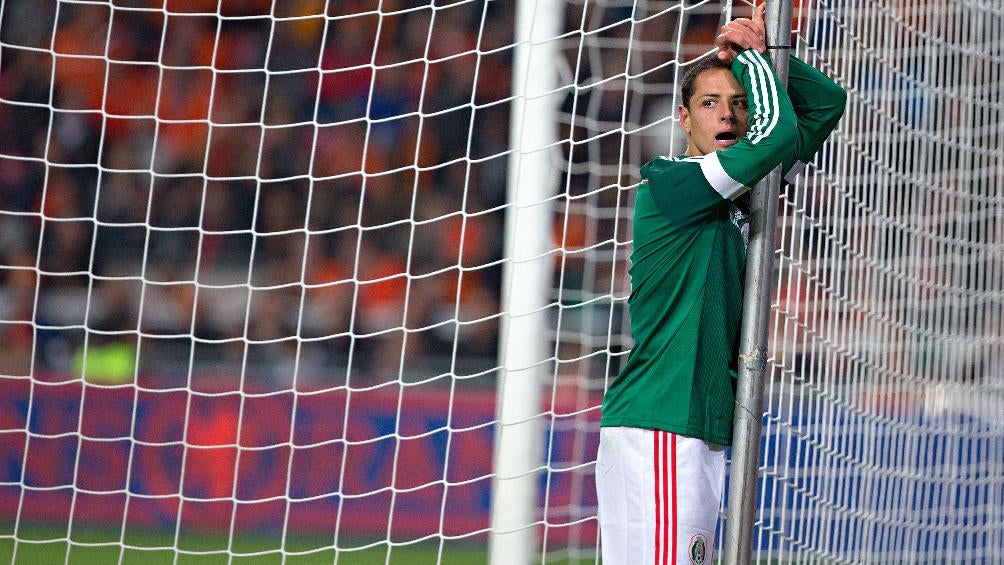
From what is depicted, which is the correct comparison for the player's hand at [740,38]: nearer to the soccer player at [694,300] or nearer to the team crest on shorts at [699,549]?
the soccer player at [694,300]

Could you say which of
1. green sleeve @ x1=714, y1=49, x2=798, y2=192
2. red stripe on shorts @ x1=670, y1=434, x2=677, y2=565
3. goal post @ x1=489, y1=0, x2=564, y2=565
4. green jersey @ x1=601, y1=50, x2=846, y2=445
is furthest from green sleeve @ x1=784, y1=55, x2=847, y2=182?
goal post @ x1=489, y1=0, x2=564, y2=565

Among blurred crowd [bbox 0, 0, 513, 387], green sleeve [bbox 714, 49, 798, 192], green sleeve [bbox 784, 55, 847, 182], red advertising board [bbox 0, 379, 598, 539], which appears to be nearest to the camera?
green sleeve [bbox 714, 49, 798, 192]

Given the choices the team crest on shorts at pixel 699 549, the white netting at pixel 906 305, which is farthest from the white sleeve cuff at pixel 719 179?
the white netting at pixel 906 305

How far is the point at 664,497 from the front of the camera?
1971mm

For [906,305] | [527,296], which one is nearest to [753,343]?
[527,296]

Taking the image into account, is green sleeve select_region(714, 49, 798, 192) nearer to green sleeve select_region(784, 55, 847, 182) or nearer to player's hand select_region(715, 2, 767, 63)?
player's hand select_region(715, 2, 767, 63)

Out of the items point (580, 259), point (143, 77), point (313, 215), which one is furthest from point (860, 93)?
point (143, 77)

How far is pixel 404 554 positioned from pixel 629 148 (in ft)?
7.56

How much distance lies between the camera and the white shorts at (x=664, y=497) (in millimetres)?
1961

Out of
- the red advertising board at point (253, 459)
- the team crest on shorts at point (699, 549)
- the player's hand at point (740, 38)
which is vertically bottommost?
the red advertising board at point (253, 459)

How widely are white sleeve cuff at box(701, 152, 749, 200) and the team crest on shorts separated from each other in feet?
1.84

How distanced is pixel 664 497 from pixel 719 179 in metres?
0.53

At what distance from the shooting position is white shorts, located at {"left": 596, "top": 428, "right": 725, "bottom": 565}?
1.96 meters

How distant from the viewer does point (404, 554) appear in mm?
5293
